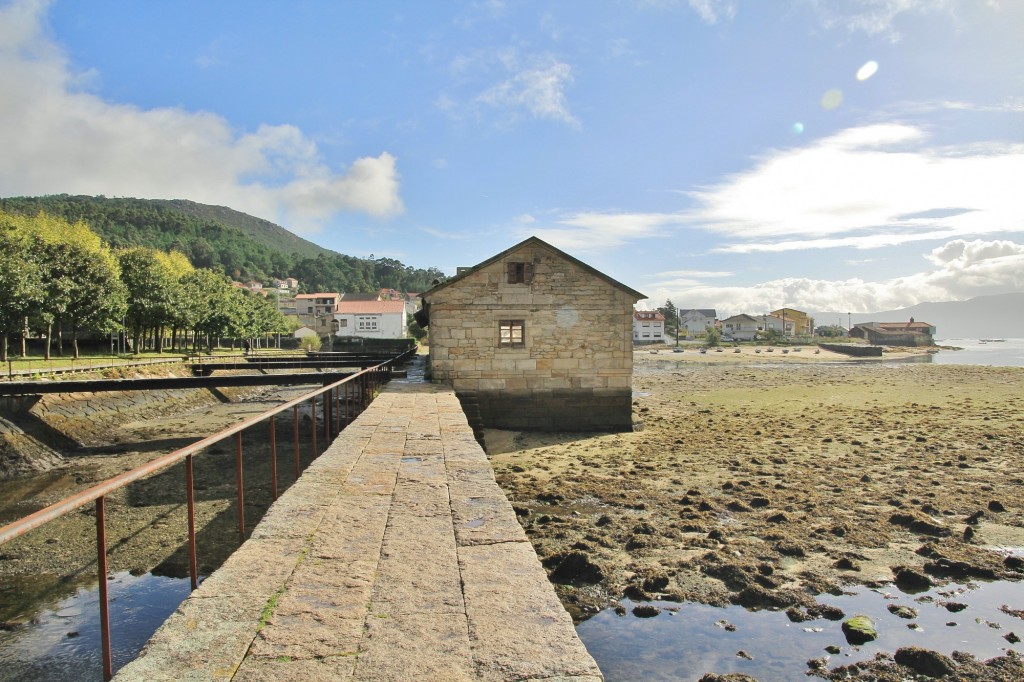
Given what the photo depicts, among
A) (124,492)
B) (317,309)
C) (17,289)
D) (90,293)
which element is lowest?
(124,492)

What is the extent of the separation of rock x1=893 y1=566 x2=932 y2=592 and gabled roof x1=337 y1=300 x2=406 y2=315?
7720 centimetres

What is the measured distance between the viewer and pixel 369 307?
8219 cm

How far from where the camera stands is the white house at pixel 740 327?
11631cm

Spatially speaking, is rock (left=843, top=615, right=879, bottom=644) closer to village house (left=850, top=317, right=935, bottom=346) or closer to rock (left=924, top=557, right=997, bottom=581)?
rock (left=924, top=557, right=997, bottom=581)

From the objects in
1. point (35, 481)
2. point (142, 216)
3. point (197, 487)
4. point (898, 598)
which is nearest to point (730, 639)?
point (898, 598)

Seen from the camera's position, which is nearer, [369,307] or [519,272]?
[519,272]

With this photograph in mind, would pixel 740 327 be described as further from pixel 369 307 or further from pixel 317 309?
pixel 317 309

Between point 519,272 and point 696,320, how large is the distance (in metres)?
129

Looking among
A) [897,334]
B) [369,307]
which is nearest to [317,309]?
[369,307]

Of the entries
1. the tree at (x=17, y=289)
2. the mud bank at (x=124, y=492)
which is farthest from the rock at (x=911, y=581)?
the tree at (x=17, y=289)

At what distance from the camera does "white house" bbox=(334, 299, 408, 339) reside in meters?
80.2

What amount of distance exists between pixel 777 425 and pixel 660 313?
340 ft

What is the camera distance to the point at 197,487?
11766 millimetres

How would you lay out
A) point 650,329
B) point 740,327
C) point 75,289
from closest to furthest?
point 75,289 → point 650,329 → point 740,327
